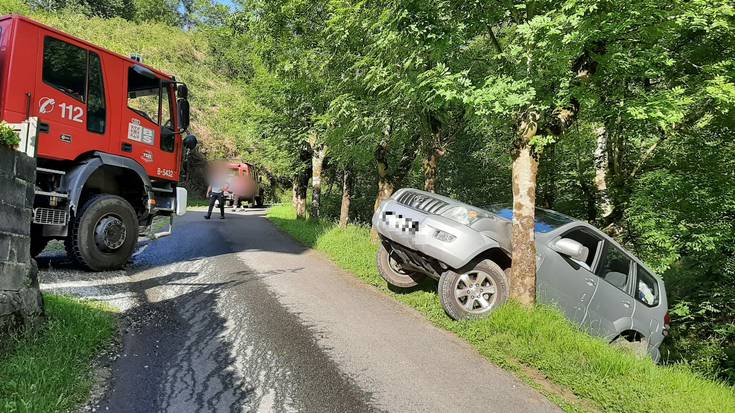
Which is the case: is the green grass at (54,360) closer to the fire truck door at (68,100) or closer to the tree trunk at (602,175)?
the fire truck door at (68,100)

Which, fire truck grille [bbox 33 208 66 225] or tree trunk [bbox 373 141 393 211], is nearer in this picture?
fire truck grille [bbox 33 208 66 225]

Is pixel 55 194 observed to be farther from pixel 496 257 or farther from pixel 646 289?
pixel 646 289

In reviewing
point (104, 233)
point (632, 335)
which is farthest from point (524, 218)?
point (104, 233)

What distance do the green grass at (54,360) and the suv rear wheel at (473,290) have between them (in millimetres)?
3858

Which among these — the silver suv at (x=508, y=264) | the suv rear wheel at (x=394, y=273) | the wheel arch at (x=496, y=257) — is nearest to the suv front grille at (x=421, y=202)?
the silver suv at (x=508, y=264)

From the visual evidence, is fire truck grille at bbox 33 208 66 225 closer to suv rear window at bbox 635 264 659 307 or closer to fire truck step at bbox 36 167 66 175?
fire truck step at bbox 36 167 66 175

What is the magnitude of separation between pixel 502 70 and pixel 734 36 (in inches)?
145

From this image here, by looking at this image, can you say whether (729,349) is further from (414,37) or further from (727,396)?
(414,37)

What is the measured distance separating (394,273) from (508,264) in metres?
1.86

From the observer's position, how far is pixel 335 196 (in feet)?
91.4

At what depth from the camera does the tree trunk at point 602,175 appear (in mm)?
11320

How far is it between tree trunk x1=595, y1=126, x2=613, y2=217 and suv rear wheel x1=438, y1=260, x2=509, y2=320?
6844 millimetres

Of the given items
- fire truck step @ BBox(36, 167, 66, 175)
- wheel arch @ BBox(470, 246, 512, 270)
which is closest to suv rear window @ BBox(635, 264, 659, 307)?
wheel arch @ BBox(470, 246, 512, 270)

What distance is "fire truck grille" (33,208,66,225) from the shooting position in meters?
6.18
